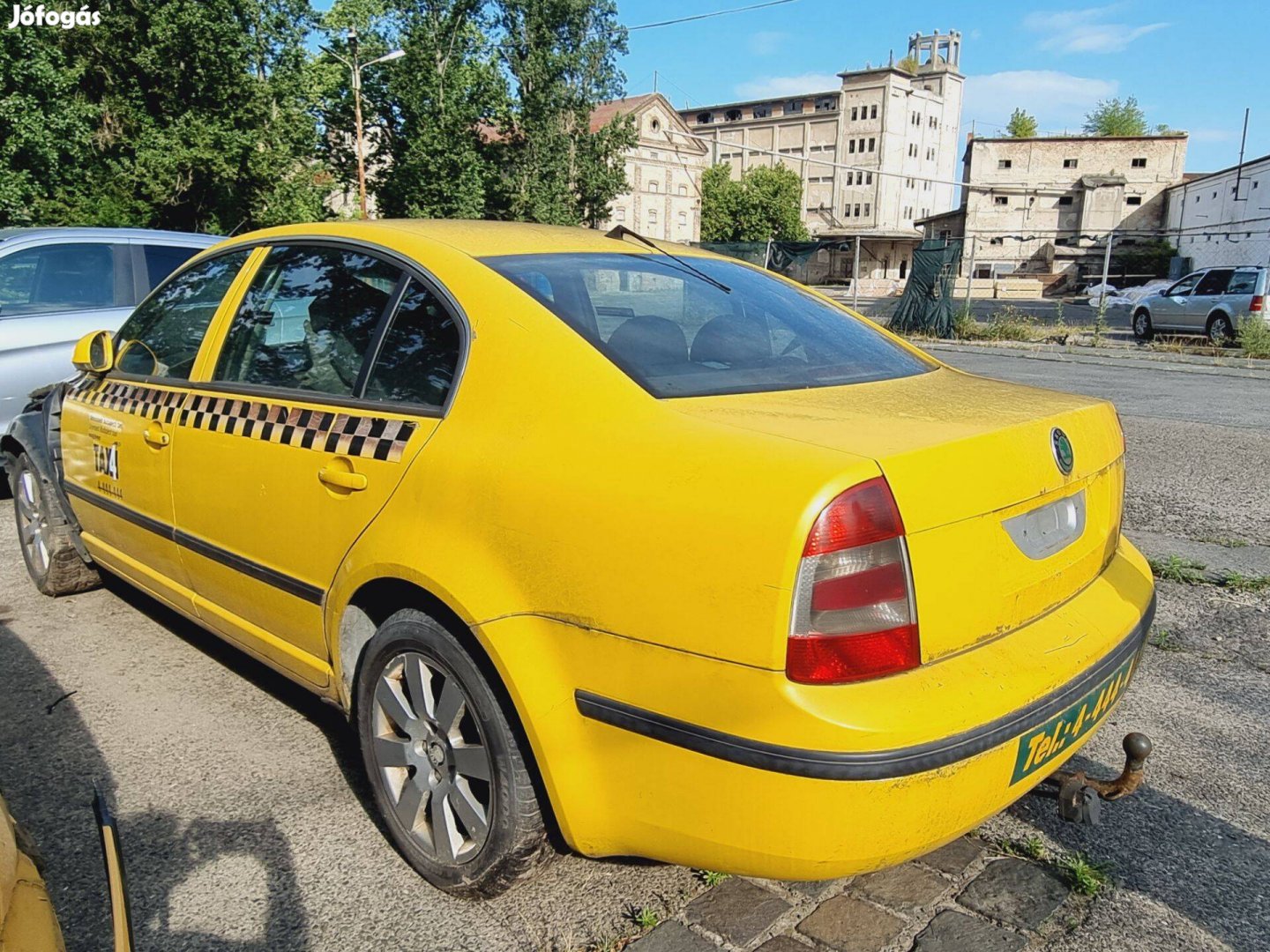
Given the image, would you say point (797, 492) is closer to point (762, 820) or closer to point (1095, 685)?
point (762, 820)

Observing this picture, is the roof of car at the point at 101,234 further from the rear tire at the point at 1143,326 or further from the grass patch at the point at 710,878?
the rear tire at the point at 1143,326

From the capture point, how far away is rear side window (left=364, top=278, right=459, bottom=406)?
235cm

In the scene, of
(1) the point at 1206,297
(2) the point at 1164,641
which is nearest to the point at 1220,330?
(1) the point at 1206,297

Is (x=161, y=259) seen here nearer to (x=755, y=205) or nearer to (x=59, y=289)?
(x=59, y=289)

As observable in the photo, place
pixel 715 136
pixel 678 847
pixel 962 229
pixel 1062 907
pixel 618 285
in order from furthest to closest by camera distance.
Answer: pixel 715 136, pixel 962 229, pixel 618 285, pixel 1062 907, pixel 678 847

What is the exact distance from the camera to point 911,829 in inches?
68.2

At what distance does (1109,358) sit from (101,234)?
1696 centimetres

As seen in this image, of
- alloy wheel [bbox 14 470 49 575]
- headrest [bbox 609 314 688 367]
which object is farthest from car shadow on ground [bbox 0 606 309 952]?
headrest [bbox 609 314 688 367]

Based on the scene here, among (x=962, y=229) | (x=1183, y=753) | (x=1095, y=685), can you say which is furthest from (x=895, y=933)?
(x=962, y=229)

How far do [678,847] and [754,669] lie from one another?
1.51 feet

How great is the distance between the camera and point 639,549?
5.86 ft

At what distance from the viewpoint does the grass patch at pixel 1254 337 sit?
18156 mm

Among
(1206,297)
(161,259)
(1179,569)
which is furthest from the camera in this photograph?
(1206,297)

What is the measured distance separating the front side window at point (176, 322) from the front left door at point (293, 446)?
0.25 metres
